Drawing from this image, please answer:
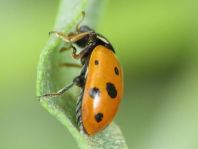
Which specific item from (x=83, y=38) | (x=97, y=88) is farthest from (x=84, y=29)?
(x=97, y=88)

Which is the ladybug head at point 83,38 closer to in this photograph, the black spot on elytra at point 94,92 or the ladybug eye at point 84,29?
the ladybug eye at point 84,29

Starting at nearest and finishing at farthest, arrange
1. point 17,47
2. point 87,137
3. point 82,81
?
point 87,137 → point 82,81 → point 17,47

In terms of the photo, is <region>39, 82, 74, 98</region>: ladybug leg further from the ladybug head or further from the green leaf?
the ladybug head

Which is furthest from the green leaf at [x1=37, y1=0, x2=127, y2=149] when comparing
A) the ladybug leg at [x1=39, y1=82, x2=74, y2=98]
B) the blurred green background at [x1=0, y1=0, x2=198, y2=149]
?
the blurred green background at [x1=0, y1=0, x2=198, y2=149]

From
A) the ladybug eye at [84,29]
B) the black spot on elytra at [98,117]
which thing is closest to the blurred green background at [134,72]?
the ladybug eye at [84,29]

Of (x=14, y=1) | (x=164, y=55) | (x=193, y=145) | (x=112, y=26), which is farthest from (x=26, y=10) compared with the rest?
(x=193, y=145)

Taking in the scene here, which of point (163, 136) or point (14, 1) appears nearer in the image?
point (163, 136)

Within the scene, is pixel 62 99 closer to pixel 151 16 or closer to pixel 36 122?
pixel 36 122
